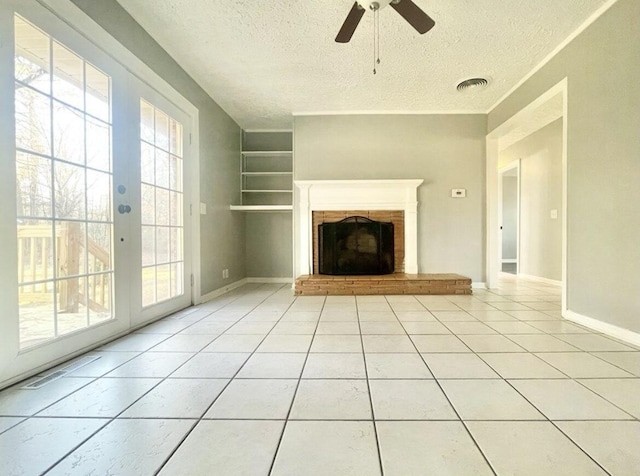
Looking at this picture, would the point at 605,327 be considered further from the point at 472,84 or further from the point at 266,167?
the point at 266,167

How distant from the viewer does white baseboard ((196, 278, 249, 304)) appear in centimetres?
331

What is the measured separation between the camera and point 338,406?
1.21m

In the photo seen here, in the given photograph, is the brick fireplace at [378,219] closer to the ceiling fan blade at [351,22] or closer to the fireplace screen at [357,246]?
the fireplace screen at [357,246]

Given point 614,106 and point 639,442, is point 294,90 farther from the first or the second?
point 639,442

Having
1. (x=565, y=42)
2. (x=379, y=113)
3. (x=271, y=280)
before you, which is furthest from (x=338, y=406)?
(x=379, y=113)

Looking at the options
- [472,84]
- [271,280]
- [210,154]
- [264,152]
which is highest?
[472,84]

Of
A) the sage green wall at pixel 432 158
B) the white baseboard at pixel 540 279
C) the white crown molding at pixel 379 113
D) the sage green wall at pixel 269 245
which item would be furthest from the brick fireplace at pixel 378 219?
the white baseboard at pixel 540 279

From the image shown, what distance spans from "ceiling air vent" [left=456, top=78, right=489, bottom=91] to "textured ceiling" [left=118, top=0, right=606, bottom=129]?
3.0 inches

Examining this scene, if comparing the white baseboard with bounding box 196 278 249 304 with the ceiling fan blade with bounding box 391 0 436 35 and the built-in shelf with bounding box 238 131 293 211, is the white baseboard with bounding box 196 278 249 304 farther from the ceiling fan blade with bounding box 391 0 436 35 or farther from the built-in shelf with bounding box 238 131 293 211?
the ceiling fan blade with bounding box 391 0 436 35

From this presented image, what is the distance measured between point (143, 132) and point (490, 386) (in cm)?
295

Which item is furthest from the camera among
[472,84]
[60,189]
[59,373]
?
[472,84]

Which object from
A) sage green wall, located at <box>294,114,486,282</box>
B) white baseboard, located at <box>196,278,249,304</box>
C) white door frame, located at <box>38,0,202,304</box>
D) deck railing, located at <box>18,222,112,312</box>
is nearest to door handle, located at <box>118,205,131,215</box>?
deck railing, located at <box>18,222,112,312</box>

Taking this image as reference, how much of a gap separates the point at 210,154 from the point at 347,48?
77.4 inches

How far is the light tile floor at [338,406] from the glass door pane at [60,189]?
1.23 ft
